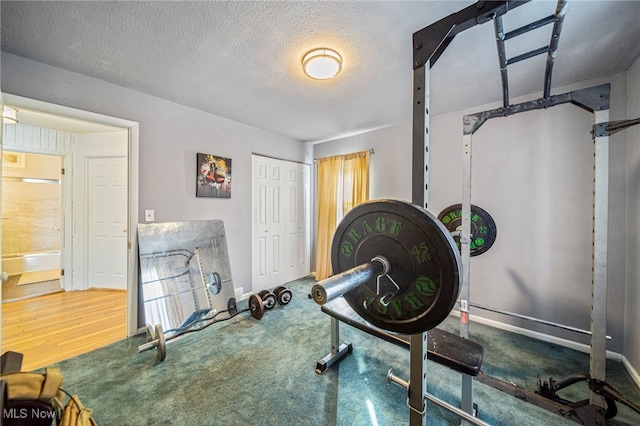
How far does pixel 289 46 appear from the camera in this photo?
1.63m

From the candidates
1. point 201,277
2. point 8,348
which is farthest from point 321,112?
point 8,348

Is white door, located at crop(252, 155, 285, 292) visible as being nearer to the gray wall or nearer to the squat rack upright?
the gray wall

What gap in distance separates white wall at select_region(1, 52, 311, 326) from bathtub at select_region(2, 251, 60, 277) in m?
4.18

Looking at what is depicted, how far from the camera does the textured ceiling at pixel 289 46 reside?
1.35 meters

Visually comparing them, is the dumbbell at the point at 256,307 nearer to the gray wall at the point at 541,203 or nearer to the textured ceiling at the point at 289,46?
the textured ceiling at the point at 289,46

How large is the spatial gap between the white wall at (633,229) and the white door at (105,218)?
5632 millimetres

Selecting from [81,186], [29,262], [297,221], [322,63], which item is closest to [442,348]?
[322,63]

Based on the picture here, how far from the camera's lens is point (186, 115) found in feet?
8.79

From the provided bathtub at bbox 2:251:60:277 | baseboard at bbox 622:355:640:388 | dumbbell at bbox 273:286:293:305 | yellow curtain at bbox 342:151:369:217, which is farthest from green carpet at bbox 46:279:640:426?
bathtub at bbox 2:251:60:277

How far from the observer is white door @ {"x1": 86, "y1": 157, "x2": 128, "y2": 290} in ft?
11.8

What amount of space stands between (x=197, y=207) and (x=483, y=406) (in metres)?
3.12

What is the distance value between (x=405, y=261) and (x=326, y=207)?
10.6 ft

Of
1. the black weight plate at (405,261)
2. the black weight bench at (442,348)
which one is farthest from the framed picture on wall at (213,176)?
the black weight plate at (405,261)

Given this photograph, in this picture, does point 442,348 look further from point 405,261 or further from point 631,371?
point 631,371
